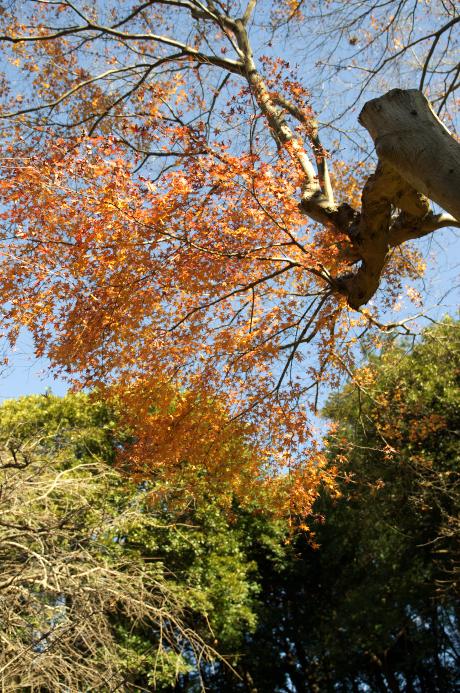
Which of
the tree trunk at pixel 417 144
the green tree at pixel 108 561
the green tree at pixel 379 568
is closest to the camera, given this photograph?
the tree trunk at pixel 417 144

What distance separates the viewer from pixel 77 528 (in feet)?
24.3

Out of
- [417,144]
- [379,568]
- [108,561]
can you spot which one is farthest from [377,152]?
[379,568]

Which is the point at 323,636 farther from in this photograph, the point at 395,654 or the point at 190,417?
the point at 190,417

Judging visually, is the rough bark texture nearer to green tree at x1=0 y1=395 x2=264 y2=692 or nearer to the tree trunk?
the tree trunk

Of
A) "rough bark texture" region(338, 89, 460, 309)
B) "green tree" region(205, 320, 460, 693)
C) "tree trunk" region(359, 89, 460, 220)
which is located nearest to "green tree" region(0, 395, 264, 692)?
"green tree" region(205, 320, 460, 693)

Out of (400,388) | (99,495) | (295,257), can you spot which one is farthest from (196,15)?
(99,495)

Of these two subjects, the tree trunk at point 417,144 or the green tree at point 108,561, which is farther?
the green tree at point 108,561

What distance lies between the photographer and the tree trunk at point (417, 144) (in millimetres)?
3750

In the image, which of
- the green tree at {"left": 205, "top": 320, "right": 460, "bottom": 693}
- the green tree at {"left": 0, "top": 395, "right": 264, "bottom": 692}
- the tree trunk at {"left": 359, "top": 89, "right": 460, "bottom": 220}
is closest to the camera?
the tree trunk at {"left": 359, "top": 89, "right": 460, "bottom": 220}

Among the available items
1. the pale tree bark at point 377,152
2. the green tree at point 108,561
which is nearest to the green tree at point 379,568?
the green tree at point 108,561

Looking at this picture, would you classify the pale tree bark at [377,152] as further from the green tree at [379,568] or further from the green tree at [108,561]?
the green tree at [379,568]

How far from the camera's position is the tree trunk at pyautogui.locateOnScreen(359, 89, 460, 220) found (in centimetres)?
375

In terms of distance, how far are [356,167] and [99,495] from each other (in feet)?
29.0

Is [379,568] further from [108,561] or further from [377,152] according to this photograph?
[377,152]
